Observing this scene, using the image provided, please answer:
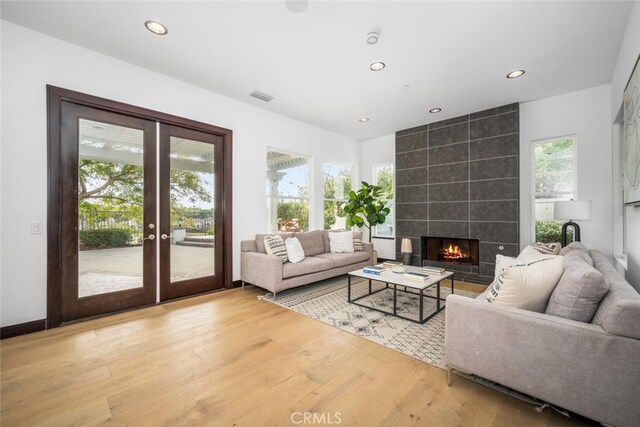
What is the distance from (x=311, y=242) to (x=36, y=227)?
3502 millimetres

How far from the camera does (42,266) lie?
269cm

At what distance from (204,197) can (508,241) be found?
4.96 m

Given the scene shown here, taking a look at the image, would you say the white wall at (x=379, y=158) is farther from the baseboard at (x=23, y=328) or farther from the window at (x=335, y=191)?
the baseboard at (x=23, y=328)

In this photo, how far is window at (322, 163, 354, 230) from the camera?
19.9 feet

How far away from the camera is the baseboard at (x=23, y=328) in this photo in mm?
2510

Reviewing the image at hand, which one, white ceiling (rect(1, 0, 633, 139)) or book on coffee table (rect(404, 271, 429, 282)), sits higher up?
white ceiling (rect(1, 0, 633, 139))

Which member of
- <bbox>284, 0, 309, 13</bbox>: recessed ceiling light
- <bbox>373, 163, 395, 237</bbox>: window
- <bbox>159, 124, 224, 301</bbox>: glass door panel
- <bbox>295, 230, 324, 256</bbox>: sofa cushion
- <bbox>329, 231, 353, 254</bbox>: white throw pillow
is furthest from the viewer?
<bbox>373, 163, 395, 237</bbox>: window

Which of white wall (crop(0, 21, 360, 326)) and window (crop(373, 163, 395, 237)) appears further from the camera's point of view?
window (crop(373, 163, 395, 237))

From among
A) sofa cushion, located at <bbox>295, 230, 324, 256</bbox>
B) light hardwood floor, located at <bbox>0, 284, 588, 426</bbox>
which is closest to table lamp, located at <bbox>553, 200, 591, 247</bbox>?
light hardwood floor, located at <bbox>0, 284, 588, 426</bbox>

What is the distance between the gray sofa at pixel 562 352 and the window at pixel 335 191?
14.3ft

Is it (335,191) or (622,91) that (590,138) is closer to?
(622,91)

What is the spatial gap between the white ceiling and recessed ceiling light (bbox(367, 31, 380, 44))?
0.19 feet

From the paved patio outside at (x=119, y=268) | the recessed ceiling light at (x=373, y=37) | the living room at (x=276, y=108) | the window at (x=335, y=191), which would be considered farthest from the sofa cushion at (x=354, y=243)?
the recessed ceiling light at (x=373, y=37)

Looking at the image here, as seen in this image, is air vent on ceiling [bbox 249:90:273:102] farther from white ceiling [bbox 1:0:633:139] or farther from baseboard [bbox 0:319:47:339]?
baseboard [bbox 0:319:47:339]
